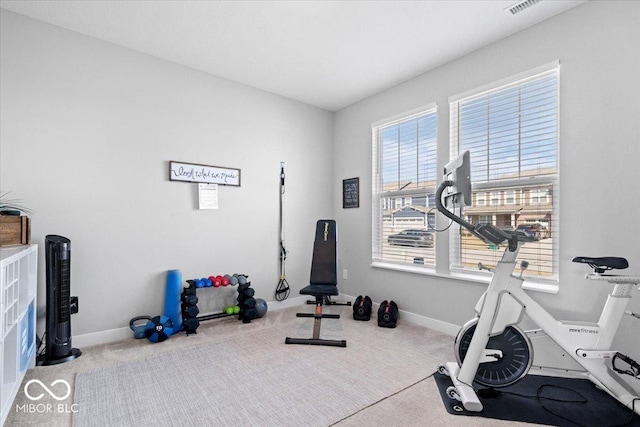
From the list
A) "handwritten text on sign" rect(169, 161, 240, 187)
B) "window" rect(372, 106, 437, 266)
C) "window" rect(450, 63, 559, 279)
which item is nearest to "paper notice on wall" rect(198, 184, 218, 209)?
"handwritten text on sign" rect(169, 161, 240, 187)

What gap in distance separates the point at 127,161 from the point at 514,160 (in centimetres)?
356

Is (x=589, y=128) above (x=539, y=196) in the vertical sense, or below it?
above

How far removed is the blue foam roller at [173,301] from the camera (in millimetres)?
3135

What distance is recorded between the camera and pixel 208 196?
3.52m

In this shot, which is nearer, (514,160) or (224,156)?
(514,160)

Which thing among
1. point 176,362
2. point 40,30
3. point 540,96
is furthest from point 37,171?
point 540,96

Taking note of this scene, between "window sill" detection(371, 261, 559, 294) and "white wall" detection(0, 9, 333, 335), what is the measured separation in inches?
57.4

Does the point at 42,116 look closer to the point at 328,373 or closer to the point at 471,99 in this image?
the point at 328,373

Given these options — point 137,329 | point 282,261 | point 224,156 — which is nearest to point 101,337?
point 137,329

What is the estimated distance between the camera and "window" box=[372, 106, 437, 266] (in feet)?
11.4

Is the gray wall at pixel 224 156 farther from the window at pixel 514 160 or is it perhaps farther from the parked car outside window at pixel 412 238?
the parked car outside window at pixel 412 238

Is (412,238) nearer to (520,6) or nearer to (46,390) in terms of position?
(520,6)

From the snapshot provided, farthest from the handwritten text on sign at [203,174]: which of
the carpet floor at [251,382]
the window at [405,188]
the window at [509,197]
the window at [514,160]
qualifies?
the window at [509,197]

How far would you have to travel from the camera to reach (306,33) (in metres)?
2.78
